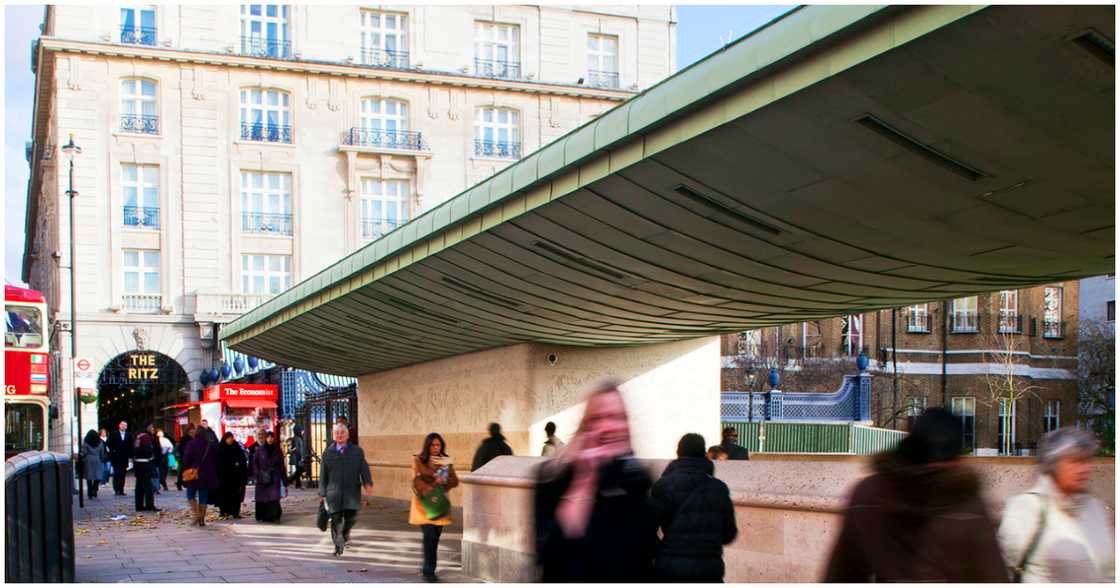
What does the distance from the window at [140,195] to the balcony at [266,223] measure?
3.61m

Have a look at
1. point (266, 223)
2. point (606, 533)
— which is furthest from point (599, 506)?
point (266, 223)

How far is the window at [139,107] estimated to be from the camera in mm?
48875

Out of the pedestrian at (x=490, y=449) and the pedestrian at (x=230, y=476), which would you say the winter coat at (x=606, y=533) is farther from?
the pedestrian at (x=230, y=476)

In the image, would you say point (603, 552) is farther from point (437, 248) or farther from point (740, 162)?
point (437, 248)

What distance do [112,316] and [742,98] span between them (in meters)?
44.8

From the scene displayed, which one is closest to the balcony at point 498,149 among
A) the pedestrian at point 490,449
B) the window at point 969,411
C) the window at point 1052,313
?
the window at point 969,411

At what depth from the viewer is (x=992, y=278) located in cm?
1287

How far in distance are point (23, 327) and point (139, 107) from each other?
2955 cm

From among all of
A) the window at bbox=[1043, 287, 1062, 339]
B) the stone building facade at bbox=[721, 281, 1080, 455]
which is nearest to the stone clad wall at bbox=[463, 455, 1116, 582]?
the stone building facade at bbox=[721, 281, 1080, 455]

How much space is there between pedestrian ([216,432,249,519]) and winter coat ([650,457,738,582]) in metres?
16.2

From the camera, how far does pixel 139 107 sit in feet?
161

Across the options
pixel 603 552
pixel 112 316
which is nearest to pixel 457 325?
pixel 603 552

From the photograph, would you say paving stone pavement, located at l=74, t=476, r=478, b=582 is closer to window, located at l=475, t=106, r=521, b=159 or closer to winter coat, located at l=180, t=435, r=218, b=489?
winter coat, located at l=180, t=435, r=218, b=489

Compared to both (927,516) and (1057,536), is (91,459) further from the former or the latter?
(927,516)
